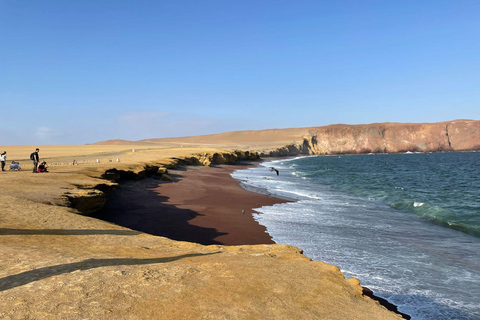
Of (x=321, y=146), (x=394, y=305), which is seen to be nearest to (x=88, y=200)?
(x=394, y=305)

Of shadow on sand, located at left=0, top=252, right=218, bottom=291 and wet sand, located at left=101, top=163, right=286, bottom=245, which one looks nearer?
shadow on sand, located at left=0, top=252, right=218, bottom=291

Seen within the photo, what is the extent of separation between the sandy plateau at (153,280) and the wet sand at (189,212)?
418 cm

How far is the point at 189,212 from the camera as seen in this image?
53.6ft

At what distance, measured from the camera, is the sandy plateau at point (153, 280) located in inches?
181

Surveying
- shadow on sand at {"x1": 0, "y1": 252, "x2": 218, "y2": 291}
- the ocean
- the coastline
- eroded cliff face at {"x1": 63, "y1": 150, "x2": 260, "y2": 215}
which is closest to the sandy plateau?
shadow on sand at {"x1": 0, "y1": 252, "x2": 218, "y2": 291}

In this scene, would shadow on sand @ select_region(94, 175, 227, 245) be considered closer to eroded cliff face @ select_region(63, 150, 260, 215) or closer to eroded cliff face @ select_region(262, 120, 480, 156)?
eroded cliff face @ select_region(63, 150, 260, 215)

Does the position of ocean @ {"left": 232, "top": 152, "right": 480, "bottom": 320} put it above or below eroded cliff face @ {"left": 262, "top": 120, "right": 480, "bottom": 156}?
below

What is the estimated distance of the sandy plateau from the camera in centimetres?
460

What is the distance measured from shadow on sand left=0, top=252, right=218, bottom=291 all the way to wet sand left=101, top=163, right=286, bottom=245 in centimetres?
536

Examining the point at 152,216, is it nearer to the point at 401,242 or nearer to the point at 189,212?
the point at 189,212

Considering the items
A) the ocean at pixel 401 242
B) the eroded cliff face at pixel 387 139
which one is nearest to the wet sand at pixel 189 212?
the ocean at pixel 401 242

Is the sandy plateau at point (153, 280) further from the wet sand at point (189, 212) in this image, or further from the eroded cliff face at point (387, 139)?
the eroded cliff face at point (387, 139)

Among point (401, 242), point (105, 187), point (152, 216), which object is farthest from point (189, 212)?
point (401, 242)

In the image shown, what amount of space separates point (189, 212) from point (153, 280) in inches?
427
